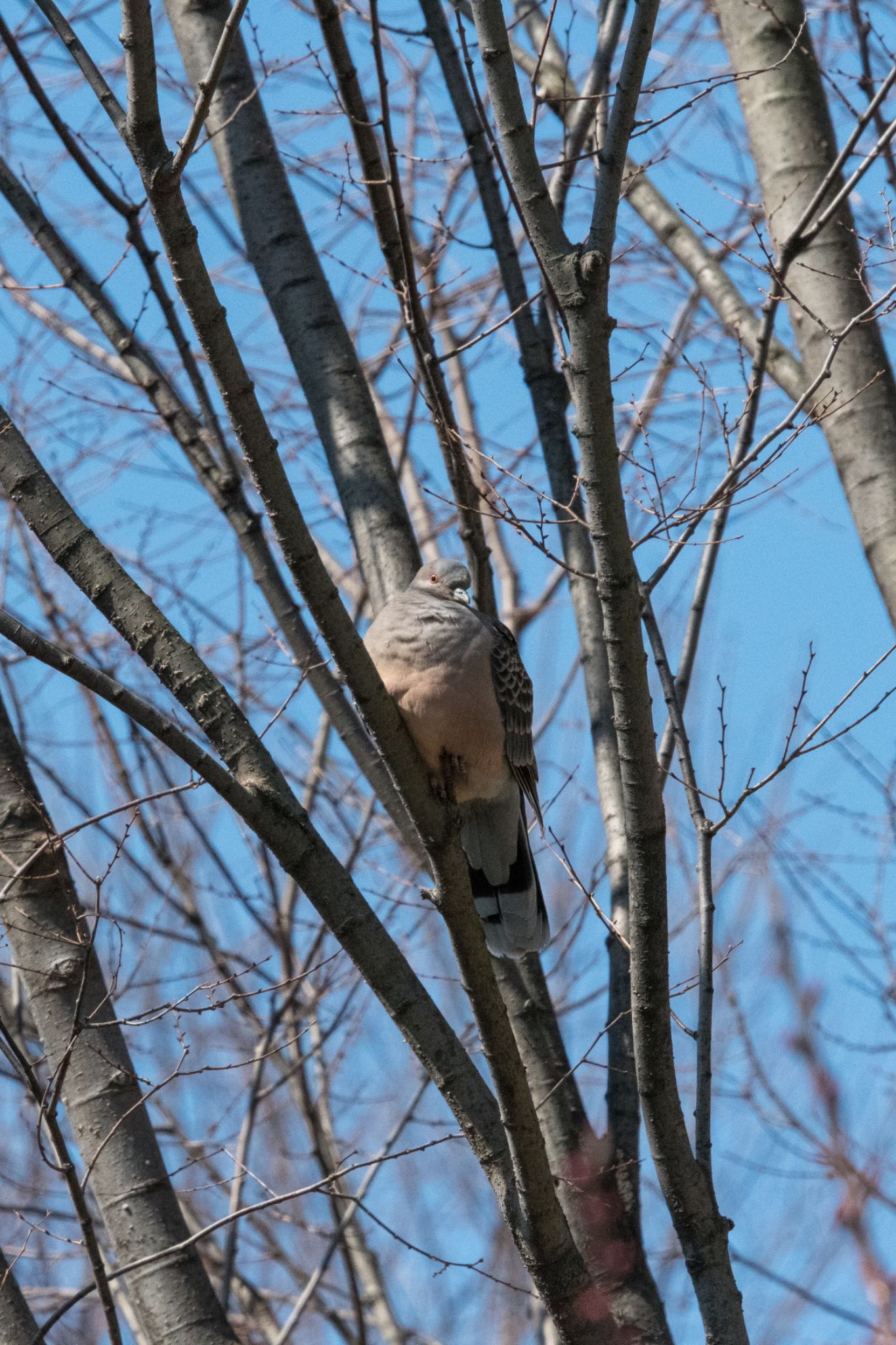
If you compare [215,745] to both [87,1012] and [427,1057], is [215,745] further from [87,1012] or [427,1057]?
[87,1012]

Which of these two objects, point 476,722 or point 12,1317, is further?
point 476,722

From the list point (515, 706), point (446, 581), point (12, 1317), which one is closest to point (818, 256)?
point (446, 581)

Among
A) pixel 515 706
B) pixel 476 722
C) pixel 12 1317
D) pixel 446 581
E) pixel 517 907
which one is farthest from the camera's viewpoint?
pixel 446 581

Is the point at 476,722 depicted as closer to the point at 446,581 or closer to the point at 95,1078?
the point at 446,581

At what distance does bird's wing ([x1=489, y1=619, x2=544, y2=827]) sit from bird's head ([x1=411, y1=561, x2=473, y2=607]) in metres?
0.13

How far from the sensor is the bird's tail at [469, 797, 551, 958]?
364 cm

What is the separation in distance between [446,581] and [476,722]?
567 millimetres

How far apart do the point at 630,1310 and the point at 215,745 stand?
180 centimetres

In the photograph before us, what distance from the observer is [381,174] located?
3545 mm

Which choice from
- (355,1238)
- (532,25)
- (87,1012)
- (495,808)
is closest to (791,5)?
(532,25)

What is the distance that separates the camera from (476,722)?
359 centimetres

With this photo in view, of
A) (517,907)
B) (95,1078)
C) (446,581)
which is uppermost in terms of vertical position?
(446,581)

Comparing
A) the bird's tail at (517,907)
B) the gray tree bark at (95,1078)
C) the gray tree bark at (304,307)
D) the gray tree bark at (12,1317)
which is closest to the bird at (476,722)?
the bird's tail at (517,907)

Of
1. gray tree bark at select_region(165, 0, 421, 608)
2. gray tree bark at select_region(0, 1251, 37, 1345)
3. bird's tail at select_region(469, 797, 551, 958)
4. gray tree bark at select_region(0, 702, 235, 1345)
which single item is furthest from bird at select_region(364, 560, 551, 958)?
gray tree bark at select_region(0, 1251, 37, 1345)
